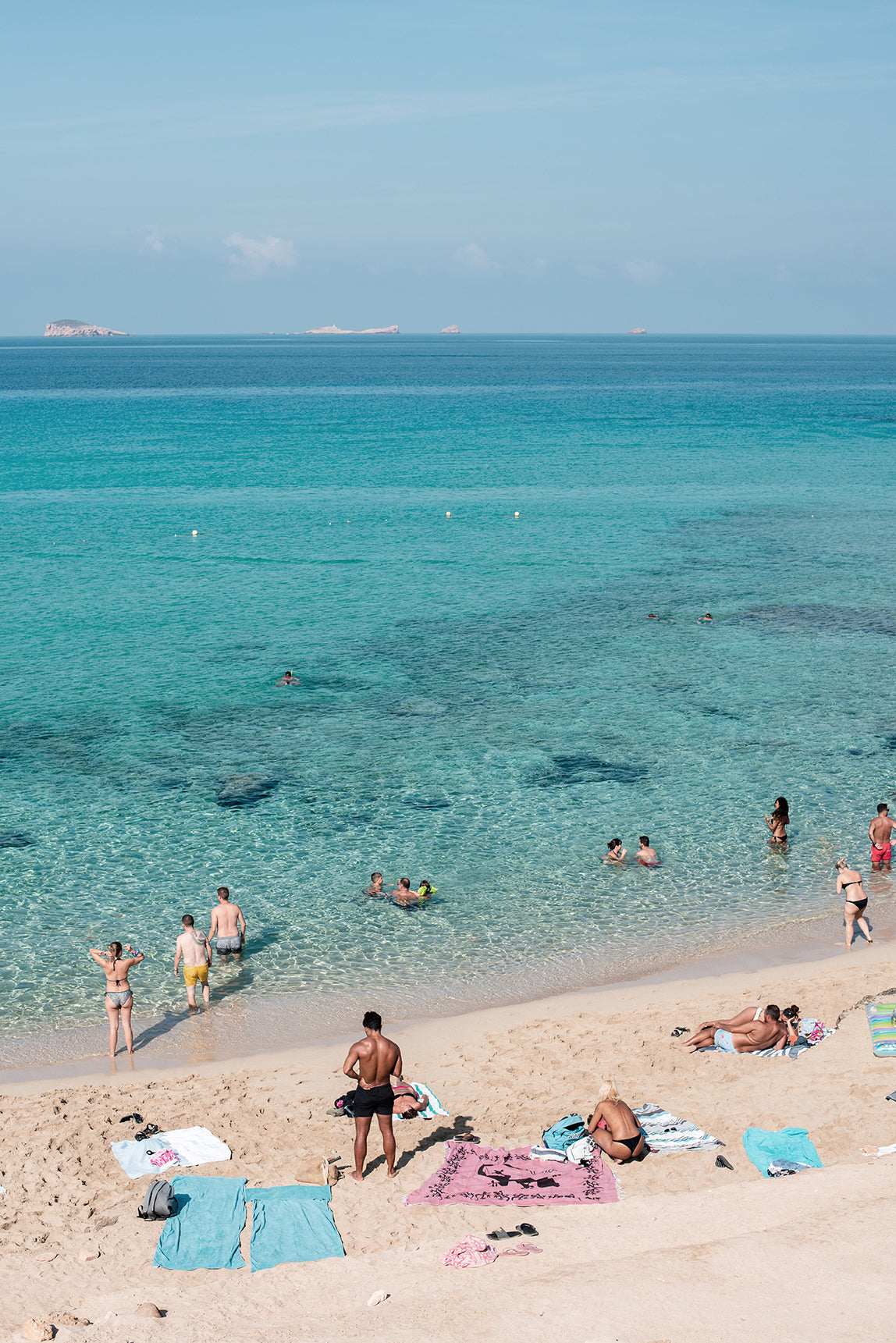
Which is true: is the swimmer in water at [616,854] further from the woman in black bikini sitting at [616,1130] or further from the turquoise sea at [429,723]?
the woman in black bikini sitting at [616,1130]

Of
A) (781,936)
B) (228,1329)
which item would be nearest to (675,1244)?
(228,1329)

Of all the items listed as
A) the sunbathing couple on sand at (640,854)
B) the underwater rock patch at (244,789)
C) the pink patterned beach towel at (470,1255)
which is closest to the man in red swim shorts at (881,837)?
the sunbathing couple on sand at (640,854)

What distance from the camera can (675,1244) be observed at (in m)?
10.9

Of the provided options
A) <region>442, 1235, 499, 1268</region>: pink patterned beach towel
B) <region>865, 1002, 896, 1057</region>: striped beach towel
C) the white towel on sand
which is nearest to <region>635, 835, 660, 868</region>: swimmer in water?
<region>865, 1002, 896, 1057</region>: striped beach towel

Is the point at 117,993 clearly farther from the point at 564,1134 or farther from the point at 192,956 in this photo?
the point at 564,1134

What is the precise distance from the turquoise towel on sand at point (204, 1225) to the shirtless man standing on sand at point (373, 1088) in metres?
1.37

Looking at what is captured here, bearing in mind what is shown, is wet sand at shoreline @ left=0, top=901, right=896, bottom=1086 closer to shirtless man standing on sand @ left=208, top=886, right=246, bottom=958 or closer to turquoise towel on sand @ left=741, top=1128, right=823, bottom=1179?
shirtless man standing on sand @ left=208, top=886, right=246, bottom=958

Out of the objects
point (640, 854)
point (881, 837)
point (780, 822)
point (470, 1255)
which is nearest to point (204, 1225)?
point (470, 1255)

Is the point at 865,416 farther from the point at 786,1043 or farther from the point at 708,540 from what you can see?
the point at 786,1043

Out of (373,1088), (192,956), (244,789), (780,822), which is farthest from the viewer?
(244,789)

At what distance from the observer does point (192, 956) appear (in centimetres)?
1711

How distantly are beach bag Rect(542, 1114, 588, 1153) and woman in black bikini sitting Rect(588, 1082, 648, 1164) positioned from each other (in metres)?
0.22

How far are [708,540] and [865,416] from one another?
231 ft

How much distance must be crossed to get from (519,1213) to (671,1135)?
2254 mm
